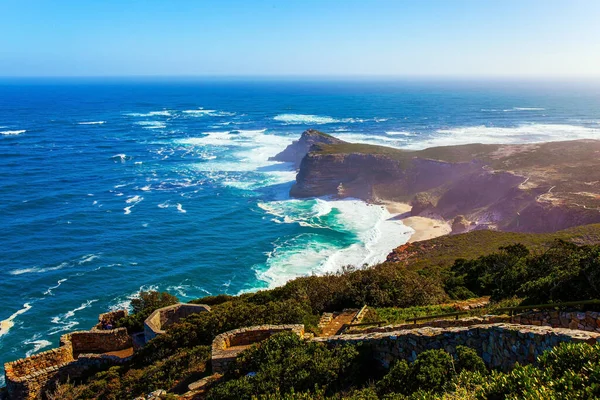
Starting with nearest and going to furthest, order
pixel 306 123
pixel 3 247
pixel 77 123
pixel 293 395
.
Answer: pixel 293 395
pixel 3 247
pixel 77 123
pixel 306 123

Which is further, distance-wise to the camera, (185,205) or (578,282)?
(185,205)

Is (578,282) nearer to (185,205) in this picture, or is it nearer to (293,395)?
(293,395)

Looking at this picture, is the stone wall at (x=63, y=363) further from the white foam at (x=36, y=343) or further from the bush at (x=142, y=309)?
the white foam at (x=36, y=343)

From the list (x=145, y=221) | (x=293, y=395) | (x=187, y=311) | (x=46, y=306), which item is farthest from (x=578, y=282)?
(x=145, y=221)

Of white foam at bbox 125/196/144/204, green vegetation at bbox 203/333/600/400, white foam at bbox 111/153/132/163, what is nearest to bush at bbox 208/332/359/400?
green vegetation at bbox 203/333/600/400

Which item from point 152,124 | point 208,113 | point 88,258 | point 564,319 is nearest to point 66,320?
point 88,258
